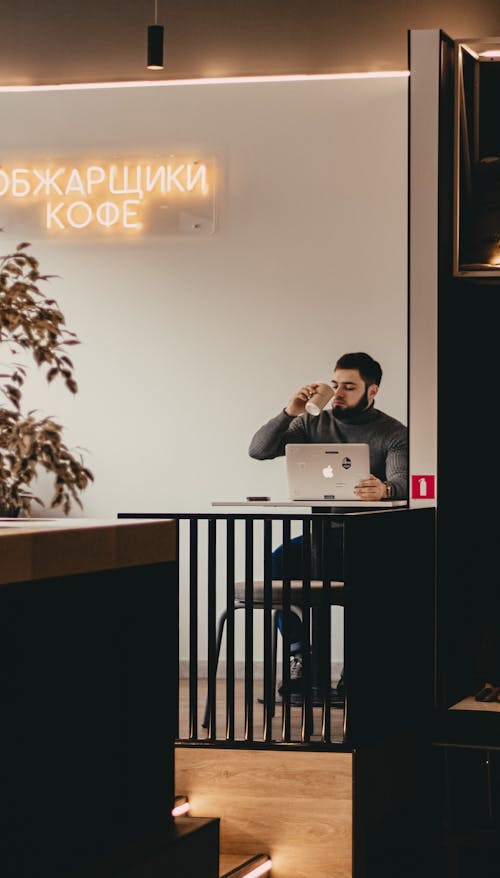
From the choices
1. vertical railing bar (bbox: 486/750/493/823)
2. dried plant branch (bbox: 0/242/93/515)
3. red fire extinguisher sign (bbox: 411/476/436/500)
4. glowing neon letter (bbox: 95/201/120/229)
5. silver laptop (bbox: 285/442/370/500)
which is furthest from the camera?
glowing neon letter (bbox: 95/201/120/229)

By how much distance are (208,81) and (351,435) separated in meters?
2.32

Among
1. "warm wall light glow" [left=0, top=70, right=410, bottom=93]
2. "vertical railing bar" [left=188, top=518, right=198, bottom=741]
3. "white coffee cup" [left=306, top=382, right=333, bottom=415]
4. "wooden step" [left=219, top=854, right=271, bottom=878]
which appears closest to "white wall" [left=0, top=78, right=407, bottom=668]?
"warm wall light glow" [left=0, top=70, right=410, bottom=93]

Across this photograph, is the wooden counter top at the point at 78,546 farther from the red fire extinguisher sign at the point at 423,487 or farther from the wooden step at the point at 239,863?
the red fire extinguisher sign at the point at 423,487

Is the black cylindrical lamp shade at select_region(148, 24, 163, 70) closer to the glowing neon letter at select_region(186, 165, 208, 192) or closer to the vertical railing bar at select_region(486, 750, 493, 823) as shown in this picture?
the glowing neon letter at select_region(186, 165, 208, 192)

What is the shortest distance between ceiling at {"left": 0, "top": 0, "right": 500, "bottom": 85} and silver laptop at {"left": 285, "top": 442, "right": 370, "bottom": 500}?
7.45 feet

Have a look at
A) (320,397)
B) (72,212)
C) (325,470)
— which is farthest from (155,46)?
(325,470)

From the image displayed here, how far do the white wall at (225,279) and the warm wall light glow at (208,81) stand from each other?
3 centimetres

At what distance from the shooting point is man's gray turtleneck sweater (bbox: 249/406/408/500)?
616 cm

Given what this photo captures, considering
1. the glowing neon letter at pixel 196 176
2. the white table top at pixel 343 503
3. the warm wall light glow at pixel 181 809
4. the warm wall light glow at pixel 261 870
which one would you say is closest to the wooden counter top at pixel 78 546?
the warm wall light glow at pixel 261 870

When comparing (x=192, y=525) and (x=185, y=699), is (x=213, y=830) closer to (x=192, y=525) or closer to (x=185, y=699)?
(x=192, y=525)

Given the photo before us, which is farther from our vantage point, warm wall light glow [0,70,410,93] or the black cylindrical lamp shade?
warm wall light glow [0,70,410,93]

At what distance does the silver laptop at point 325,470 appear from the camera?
5.70 m

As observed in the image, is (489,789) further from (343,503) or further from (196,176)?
(196,176)

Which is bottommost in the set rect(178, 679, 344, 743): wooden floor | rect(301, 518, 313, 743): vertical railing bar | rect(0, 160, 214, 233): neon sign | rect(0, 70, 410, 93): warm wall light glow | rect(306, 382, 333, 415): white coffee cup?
rect(178, 679, 344, 743): wooden floor
